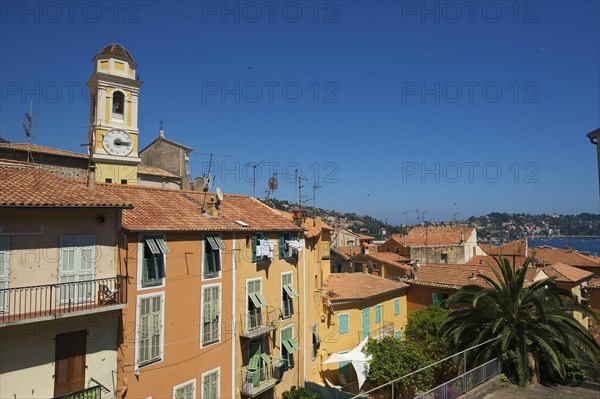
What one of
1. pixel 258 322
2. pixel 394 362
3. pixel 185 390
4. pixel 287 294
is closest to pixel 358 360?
pixel 394 362

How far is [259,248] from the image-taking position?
853 inches

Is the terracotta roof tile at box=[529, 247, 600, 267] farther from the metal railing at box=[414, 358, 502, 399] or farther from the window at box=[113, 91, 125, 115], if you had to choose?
the window at box=[113, 91, 125, 115]

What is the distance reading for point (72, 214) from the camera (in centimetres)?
1421

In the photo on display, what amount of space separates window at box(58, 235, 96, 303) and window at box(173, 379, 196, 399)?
18.5ft

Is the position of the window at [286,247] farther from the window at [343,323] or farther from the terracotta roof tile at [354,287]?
the window at [343,323]

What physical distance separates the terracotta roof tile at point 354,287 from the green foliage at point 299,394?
6.13m

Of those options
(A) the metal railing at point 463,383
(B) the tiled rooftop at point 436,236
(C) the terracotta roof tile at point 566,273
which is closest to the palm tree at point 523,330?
(A) the metal railing at point 463,383

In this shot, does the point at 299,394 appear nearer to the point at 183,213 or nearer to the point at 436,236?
the point at 183,213

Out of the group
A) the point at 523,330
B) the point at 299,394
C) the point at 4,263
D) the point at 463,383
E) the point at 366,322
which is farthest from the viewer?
the point at 366,322

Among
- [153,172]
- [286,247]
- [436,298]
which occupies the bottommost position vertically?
[436,298]

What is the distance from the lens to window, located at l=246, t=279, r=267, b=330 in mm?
21031

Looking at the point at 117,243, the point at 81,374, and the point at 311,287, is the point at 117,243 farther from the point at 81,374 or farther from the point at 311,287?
the point at 311,287

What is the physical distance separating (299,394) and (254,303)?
646 centimetres

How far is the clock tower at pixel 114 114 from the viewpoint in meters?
26.5
